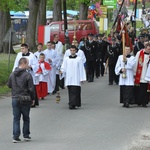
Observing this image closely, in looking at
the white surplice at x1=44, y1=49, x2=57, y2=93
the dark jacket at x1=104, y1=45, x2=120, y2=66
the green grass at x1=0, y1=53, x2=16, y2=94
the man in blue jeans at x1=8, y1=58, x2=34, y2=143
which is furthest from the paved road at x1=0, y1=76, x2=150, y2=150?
the dark jacket at x1=104, y1=45, x2=120, y2=66

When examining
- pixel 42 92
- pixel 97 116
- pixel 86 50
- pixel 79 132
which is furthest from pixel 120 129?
pixel 86 50

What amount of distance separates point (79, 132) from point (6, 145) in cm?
206

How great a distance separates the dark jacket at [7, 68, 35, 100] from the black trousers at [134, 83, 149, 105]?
259 inches

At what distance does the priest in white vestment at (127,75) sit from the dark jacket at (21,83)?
6176 millimetres

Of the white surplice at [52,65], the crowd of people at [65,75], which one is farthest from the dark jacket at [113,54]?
the white surplice at [52,65]

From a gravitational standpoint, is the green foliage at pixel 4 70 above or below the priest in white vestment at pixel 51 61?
below

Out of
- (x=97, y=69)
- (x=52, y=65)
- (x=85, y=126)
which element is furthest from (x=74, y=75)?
(x=97, y=69)

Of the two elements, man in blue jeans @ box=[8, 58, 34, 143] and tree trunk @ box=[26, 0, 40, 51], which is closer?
man in blue jeans @ box=[8, 58, 34, 143]

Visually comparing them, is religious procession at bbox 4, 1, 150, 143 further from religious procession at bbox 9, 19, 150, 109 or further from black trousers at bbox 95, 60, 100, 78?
black trousers at bbox 95, 60, 100, 78

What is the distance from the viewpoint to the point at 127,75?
18.3 meters

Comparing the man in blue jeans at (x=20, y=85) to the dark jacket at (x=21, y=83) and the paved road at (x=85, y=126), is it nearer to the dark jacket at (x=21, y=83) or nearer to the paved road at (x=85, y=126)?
the dark jacket at (x=21, y=83)

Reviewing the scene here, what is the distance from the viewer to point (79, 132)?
13.8 meters

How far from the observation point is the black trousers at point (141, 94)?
1836 centimetres

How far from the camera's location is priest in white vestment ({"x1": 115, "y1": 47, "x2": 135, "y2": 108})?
716 inches
